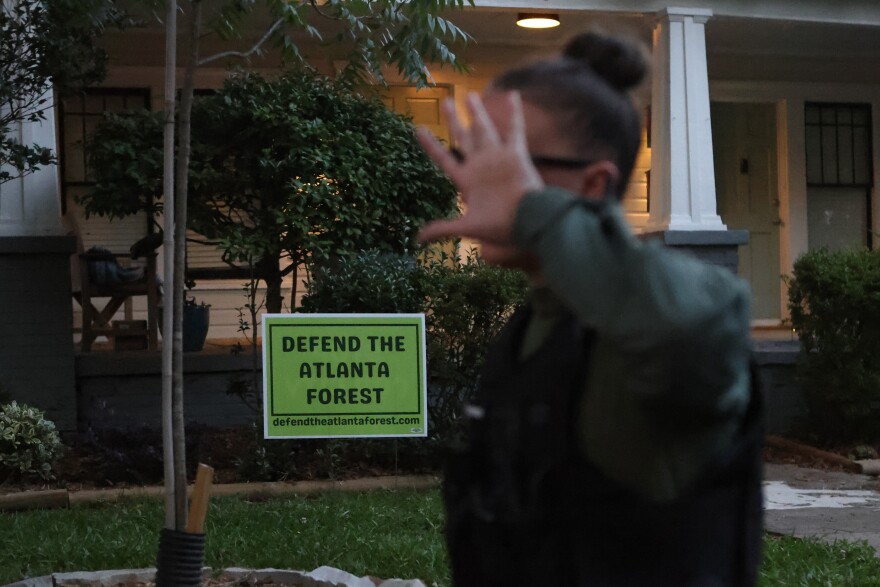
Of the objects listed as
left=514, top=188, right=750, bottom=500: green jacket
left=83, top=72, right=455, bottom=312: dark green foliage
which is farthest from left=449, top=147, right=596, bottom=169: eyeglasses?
left=83, top=72, right=455, bottom=312: dark green foliage

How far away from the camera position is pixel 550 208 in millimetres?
1029

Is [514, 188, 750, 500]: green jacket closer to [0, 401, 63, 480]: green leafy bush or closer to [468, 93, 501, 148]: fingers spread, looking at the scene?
[468, 93, 501, 148]: fingers spread

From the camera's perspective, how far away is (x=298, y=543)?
5.19 metres

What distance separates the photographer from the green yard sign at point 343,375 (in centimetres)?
609

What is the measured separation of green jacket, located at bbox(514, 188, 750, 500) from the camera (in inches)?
37.9

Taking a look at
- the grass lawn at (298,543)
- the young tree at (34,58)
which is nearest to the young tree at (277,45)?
the grass lawn at (298,543)

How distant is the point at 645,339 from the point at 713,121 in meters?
12.3

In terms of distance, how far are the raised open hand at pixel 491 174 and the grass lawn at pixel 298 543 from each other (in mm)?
3542

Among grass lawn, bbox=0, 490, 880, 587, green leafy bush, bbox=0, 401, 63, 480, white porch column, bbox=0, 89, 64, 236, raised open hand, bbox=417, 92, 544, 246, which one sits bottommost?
grass lawn, bbox=0, 490, 880, 587

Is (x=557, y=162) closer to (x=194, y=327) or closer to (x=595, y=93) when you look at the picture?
(x=595, y=93)

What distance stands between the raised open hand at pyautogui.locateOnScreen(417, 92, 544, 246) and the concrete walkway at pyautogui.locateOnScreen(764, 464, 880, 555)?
4507mm

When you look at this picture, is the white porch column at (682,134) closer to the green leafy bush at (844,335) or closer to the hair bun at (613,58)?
the green leafy bush at (844,335)

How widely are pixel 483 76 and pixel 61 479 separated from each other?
6400 millimetres

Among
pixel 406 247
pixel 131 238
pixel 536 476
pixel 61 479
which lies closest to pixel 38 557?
pixel 61 479
